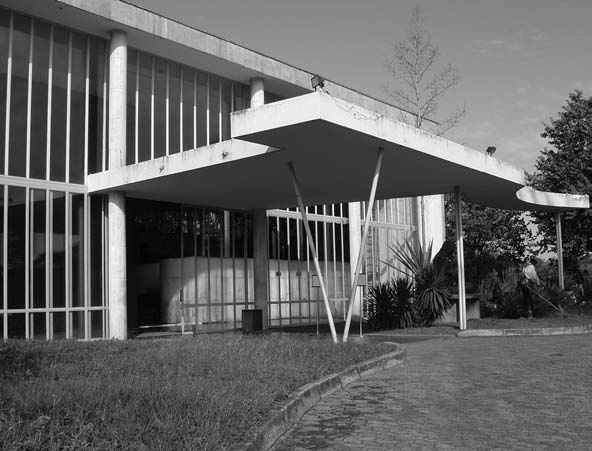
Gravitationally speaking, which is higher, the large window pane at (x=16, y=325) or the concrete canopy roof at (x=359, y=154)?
the concrete canopy roof at (x=359, y=154)

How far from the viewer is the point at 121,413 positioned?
525cm

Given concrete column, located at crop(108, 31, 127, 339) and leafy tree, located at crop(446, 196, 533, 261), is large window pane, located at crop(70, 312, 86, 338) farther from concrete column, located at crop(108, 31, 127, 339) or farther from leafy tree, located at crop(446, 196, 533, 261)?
leafy tree, located at crop(446, 196, 533, 261)

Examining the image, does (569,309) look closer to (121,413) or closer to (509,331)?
(509,331)

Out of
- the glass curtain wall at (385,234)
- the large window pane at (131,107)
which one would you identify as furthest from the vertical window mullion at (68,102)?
the glass curtain wall at (385,234)

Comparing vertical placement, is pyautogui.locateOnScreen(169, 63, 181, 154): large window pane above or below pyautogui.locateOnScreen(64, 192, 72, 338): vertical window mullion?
above

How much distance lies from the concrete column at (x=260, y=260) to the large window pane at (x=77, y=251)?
18.3 feet

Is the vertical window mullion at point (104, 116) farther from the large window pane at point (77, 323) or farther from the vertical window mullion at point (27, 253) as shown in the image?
the large window pane at point (77, 323)

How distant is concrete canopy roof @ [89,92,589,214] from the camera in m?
10.4

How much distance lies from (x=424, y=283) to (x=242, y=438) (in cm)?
1271

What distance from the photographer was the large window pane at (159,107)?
17.4 meters

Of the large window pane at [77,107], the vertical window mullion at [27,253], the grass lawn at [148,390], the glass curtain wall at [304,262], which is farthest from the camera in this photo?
the glass curtain wall at [304,262]

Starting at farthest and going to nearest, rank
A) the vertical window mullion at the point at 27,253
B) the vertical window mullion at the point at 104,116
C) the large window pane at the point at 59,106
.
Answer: the vertical window mullion at the point at 104,116, the large window pane at the point at 59,106, the vertical window mullion at the point at 27,253

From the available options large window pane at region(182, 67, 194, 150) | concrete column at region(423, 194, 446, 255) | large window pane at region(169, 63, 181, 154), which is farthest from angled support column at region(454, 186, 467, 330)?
concrete column at region(423, 194, 446, 255)

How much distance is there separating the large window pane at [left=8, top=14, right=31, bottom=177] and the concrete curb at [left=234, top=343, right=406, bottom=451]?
29.5 ft
